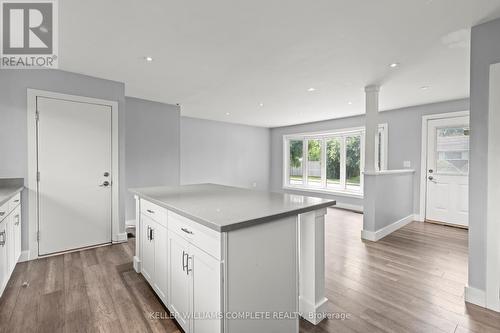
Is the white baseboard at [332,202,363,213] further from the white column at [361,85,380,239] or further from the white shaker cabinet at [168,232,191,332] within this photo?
the white shaker cabinet at [168,232,191,332]

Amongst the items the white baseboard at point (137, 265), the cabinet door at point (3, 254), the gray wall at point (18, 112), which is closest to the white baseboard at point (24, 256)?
the gray wall at point (18, 112)

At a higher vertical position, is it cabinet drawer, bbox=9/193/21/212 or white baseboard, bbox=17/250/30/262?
cabinet drawer, bbox=9/193/21/212

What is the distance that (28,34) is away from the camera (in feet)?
7.11

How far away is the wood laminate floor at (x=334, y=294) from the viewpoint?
177 centimetres

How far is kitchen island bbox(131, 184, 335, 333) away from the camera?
4.22 ft

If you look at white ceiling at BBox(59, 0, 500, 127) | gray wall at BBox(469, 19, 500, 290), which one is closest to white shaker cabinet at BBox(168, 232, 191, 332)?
white ceiling at BBox(59, 0, 500, 127)

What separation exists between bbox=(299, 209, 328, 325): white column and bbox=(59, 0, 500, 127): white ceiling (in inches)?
62.7

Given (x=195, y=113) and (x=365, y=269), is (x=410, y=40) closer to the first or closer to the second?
(x=365, y=269)

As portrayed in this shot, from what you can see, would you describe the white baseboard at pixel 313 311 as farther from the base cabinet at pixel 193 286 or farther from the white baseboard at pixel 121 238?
the white baseboard at pixel 121 238

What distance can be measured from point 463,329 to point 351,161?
4716 mm

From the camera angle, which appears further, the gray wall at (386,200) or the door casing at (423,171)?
the door casing at (423,171)

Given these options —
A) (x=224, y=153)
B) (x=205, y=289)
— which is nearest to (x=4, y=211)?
(x=205, y=289)

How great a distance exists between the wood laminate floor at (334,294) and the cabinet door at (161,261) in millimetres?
148

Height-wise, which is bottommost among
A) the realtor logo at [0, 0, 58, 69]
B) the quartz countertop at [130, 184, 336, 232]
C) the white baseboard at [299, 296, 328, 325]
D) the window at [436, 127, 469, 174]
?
the white baseboard at [299, 296, 328, 325]
